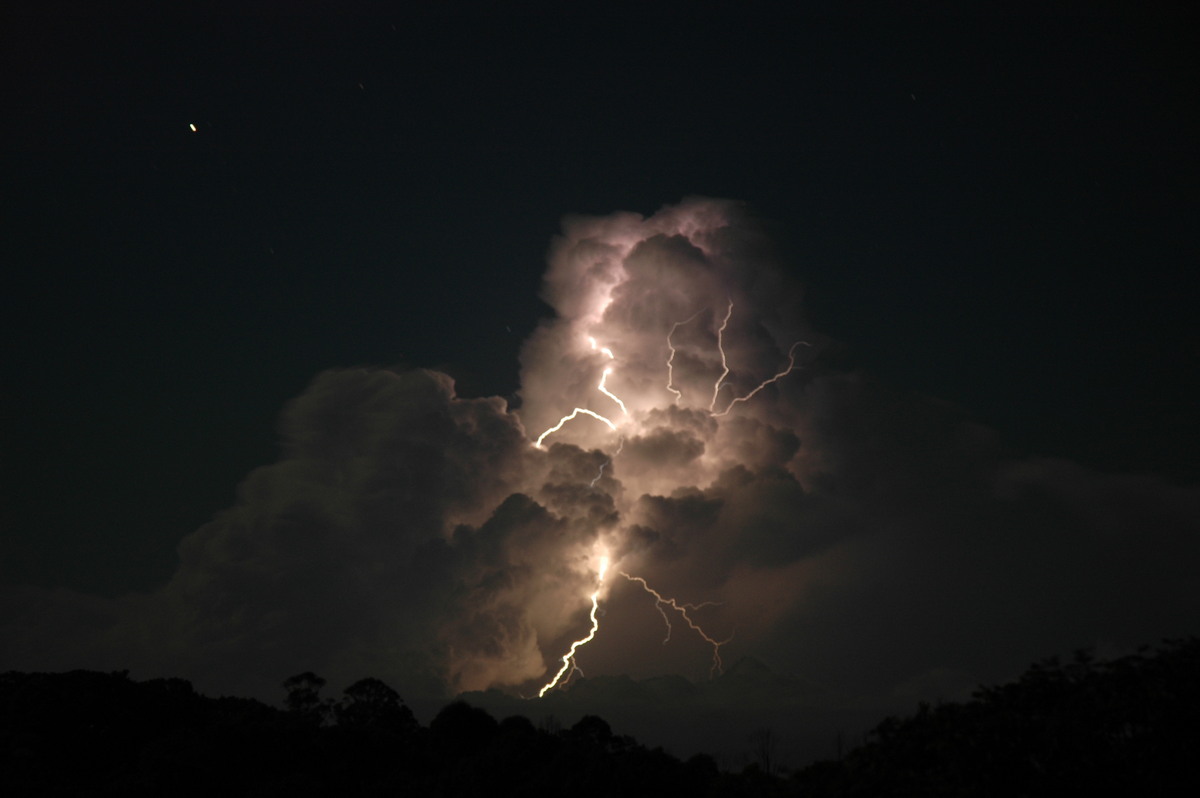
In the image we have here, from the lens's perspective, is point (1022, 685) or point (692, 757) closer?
point (1022, 685)

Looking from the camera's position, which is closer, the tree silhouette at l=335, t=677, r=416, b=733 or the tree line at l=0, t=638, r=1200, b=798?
the tree line at l=0, t=638, r=1200, b=798

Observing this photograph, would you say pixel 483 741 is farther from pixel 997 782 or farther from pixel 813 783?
pixel 997 782

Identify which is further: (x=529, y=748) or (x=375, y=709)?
(x=375, y=709)

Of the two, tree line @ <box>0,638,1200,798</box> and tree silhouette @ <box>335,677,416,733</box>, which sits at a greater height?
tree silhouette @ <box>335,677,416,733</box>

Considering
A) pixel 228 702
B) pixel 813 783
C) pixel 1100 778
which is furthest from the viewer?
pixel 228 702

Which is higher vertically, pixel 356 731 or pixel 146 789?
pixel 356 731

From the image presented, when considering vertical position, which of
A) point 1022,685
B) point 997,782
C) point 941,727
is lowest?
point 997,782

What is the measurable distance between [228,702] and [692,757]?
128 feet

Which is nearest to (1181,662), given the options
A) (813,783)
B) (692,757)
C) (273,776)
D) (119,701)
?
(813,783)

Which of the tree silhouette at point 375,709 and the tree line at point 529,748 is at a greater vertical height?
the tree silhouette at point 375,709

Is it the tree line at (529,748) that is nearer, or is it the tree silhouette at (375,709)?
the tree line at (529,748)

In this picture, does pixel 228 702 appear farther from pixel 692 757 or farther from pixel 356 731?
pixel 692 757

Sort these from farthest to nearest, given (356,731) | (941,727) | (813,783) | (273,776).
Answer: (356,731), (273,776), (813,783), (941,727)

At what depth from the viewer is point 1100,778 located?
21219 millimetres
